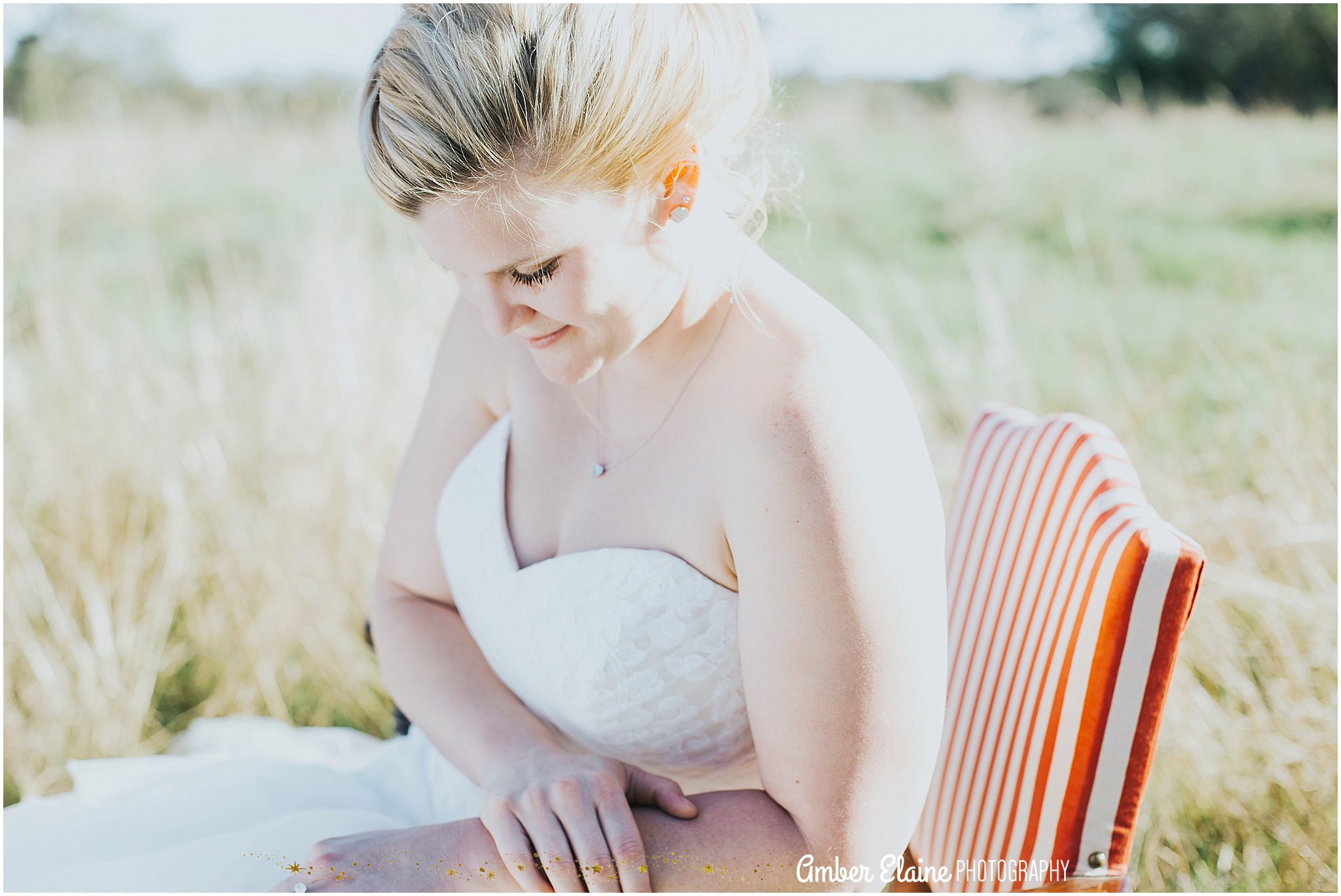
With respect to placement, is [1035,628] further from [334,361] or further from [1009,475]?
[334,361]

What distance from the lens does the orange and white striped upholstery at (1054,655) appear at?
1.16 meters

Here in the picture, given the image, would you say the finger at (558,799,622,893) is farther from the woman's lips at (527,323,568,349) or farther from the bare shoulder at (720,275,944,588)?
the woman's lips at (527,323,568,349)

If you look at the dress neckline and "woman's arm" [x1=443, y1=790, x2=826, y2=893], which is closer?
"woman's arm" [x1=443, y1=790, x2=826, y2=893]

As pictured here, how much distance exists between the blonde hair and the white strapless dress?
0.51 meters

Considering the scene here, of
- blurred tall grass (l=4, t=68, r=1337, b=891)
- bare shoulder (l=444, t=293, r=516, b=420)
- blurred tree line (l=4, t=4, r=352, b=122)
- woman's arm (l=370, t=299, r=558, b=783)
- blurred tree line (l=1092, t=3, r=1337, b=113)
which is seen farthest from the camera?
blurred tree line (l=1092, t=3, r=1337, b=113)

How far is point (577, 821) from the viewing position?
1.18m

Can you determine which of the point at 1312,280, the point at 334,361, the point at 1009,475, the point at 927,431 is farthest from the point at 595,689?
the point at 1312,280

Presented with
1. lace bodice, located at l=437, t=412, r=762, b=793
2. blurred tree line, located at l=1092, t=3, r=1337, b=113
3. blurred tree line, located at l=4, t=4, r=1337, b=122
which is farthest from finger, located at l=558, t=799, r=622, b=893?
blurred tree line, located at l=1092, t=3, r=1337, b=113

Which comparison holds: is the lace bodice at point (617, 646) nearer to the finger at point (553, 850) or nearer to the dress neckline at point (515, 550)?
the dress neckline at point (515, 550)

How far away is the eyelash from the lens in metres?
1.22

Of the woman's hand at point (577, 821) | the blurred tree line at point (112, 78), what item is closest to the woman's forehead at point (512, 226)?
the woman's hand at point (577, 821)

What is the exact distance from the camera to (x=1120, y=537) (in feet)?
3.81

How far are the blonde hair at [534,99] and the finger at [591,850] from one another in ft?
2.38

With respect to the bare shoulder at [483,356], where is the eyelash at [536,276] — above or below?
above
